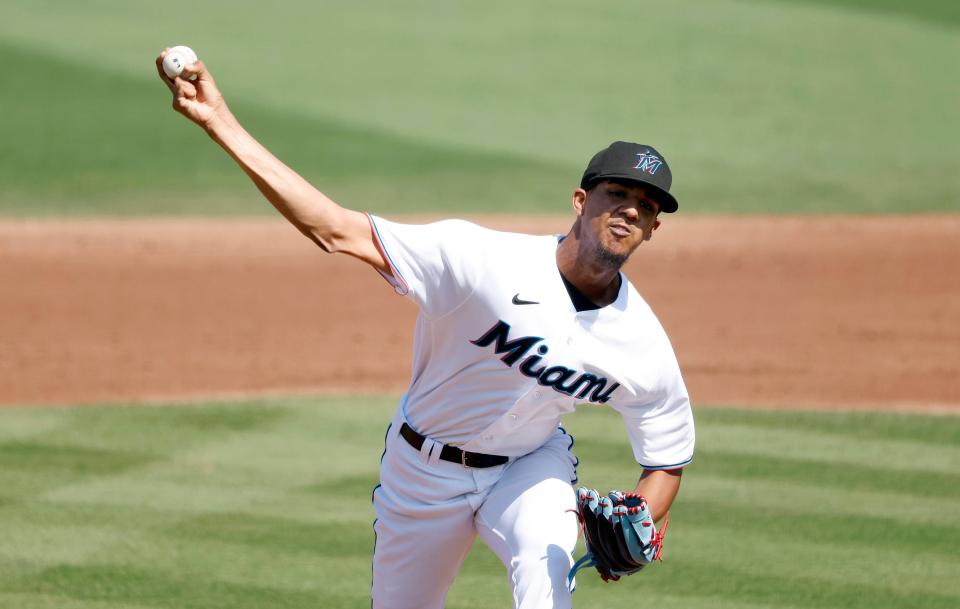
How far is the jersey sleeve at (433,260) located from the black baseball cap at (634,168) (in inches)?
18.1

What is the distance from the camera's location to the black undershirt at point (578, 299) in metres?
4.35

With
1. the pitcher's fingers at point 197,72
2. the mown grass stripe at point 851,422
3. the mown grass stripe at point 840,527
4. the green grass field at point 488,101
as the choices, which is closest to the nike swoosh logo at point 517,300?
the pitcher's fingers at point 197,72

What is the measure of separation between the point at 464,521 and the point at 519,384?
0.53 m

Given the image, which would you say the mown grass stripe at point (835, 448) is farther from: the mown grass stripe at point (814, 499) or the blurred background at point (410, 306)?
the mown grass stripe at point (814, 499)

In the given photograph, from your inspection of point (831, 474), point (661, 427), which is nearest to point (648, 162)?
point (661, 427)

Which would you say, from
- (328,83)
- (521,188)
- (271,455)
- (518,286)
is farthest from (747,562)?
(328,83)

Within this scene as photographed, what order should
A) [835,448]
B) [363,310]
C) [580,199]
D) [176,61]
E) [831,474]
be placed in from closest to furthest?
1. [176,61]
2. [580,199]
3. [831,474]
4. [835,448]
5. [363,310]

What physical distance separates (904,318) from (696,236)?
337 centimetres

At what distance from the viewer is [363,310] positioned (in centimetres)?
1159

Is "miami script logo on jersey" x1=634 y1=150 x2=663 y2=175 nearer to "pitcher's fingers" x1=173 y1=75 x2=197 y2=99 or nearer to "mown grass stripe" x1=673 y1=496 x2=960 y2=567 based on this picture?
"pitcher's fingers" x1=173 y1=75 x2=197 y2=99

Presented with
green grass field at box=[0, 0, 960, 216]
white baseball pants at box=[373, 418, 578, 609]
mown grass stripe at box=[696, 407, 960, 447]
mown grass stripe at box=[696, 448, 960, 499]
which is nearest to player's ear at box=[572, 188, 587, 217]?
white baseball pants at box=[373, 418, 578, 609]

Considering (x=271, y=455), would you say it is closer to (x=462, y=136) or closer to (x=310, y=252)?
(x=310, y=252)

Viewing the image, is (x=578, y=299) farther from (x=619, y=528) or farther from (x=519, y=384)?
(x=619, y=528)

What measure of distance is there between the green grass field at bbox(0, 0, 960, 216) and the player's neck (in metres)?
11.5
